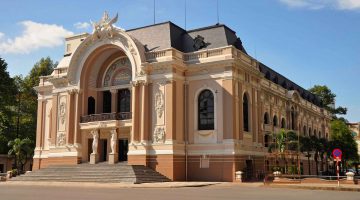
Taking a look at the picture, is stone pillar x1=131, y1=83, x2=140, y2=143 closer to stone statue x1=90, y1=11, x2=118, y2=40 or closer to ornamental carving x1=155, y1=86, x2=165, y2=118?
ornamental carving x1=155, y1=86, x2=165, y2=118

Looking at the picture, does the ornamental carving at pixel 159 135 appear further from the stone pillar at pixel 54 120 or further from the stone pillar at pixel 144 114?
the stone pillar at pixel 54 120

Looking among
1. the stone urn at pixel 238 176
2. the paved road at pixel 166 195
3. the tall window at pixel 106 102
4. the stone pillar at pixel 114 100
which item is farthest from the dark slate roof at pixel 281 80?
the paved road at pixel 166 195

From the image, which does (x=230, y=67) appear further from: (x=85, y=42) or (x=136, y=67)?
(x=85, y=42)

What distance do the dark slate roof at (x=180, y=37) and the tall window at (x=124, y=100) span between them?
476cm

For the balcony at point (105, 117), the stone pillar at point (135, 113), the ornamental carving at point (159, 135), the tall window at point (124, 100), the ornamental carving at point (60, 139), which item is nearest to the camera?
the ornamental carving at point (159, 135)

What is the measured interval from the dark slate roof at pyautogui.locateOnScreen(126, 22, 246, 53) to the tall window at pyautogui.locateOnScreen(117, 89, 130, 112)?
187 inches

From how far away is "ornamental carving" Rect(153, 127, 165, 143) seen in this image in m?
34.5

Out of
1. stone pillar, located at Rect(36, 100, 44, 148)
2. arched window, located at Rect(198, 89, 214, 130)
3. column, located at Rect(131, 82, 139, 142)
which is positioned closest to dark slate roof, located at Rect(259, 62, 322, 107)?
arched window, located at Rect(198, 89, 214, 130)

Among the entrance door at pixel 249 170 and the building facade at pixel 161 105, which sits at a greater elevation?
the building facade at pixel 161 105

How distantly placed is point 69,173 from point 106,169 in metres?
3.31

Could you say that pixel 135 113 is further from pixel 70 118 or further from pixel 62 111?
pixel 62 111

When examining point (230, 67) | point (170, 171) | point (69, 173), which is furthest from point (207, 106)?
point (69, 173)

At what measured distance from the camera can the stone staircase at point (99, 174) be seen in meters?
31.6

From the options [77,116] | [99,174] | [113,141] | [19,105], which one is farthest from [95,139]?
[19,105]
